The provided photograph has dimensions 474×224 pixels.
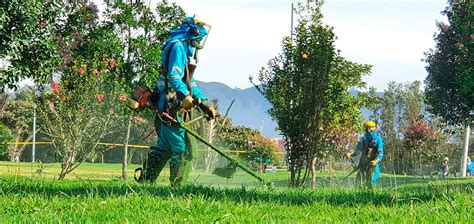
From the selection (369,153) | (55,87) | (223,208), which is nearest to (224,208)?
(223,208)

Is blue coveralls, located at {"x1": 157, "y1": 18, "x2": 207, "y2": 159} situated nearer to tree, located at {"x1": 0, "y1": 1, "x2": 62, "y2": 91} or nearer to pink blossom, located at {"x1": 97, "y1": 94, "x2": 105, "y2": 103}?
tree, located at {"x1": 0, "y1": 1, "x2": 62, "y2": 91}

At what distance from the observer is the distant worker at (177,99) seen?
8.18 m

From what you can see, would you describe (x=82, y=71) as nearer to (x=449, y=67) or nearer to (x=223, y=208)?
(x=223, y=208)

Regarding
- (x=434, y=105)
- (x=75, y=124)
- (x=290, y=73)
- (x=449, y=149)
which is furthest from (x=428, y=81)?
(x=449, y=149)

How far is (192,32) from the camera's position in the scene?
858cm

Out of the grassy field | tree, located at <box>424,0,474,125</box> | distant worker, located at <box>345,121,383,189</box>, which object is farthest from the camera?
tree, located at <box>424,0,474,125</box>

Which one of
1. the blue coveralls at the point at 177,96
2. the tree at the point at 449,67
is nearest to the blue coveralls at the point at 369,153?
the blue coveralls at the point at 177,96

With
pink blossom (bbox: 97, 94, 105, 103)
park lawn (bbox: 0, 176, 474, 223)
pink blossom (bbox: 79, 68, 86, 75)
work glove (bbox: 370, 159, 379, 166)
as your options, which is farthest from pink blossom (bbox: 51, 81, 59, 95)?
park lawn (bbox: 0, 176, 474, 223)

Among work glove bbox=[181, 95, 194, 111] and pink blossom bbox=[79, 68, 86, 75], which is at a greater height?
pink blossom bbox=[79, 68, 86, 75]

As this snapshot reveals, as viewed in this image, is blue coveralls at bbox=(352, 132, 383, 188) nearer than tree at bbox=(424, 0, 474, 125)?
Yes

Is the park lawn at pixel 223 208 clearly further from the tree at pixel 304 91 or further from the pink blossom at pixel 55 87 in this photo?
the pink blossom at pixel 55 87

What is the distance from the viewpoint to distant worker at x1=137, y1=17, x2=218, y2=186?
26.8 feet

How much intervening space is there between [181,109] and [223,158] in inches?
28.7

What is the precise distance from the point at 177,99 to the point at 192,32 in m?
0.83
